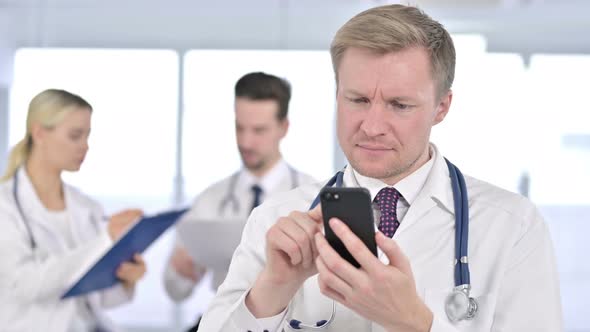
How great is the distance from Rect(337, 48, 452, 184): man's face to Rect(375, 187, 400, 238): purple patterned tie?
0.06 m

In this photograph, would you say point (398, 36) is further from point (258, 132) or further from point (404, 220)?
point (258, 132)

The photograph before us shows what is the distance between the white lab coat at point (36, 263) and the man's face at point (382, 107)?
89.3 inches

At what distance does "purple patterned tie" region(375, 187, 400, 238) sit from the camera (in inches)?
62.1

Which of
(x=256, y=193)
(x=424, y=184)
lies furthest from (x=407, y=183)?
(x=256, y=193)

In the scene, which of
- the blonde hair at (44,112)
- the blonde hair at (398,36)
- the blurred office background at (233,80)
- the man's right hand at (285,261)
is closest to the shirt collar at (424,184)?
the blonde hair at (398,36)

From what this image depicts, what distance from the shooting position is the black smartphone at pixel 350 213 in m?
1.24

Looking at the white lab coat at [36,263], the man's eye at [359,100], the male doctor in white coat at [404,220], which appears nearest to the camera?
the male doctor in white coat at [404,220]

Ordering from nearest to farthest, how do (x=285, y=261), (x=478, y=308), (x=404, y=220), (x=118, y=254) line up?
(x=285, y=261)
(x=478, y=308)
(x=404, y=220)
(x=118, y=254)

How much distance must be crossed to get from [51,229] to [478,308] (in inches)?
97.4

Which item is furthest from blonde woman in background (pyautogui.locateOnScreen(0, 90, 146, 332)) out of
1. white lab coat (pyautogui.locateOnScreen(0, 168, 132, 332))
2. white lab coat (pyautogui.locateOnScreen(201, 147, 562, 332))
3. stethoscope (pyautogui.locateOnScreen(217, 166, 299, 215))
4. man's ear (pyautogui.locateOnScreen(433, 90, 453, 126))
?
man's ear (pyautogui.locateOnScreen(433, 90, 453, 126))

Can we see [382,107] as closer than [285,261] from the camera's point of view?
No

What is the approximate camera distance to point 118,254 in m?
3.59

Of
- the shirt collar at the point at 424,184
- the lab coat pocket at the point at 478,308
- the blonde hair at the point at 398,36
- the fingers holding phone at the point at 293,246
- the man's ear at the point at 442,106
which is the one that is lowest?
the lab coat pocket at the point at 478,308

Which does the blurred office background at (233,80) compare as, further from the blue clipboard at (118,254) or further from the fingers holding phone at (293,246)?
the fingers holding phone at (293,246)
